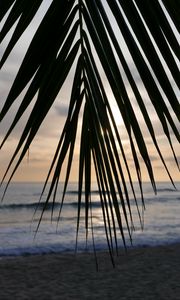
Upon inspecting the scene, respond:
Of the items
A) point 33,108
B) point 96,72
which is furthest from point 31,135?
point 96,72

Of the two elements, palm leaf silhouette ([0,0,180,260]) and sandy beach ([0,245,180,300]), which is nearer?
palm leaf silhouette ([0,0,180,260])

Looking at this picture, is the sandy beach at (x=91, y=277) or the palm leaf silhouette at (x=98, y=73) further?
the sandy beach at (x=91, y=277)

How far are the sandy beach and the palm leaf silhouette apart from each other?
23.2 feet

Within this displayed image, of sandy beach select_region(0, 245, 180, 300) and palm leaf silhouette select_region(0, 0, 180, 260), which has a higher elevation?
palm leaf silhouette select_region(0, 0, 180, 260)

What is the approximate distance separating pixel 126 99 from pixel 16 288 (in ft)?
26.9

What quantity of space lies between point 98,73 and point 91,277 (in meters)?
8.89

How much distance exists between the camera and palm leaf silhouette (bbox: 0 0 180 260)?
75 cm

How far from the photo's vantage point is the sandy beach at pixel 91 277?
7.83 m

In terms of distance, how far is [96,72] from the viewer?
0.81 meters

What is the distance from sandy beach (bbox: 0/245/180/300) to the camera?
7.83m

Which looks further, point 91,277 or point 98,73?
point 91,277

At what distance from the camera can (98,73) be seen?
31.6 inches

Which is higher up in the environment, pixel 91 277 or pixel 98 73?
pixel 98 73

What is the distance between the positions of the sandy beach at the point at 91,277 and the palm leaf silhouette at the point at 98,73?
7.06 metres
